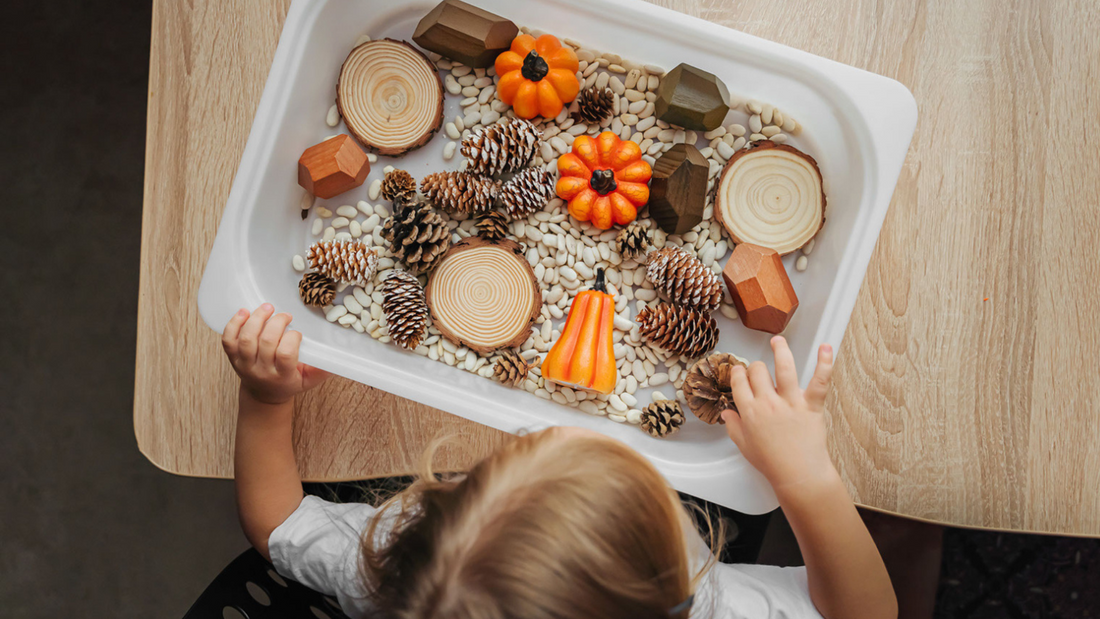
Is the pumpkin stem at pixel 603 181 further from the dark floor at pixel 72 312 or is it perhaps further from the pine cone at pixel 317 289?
the dark floor at pixel 72 312

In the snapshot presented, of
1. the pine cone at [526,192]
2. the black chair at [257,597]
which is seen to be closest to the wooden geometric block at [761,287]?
the pine cone at [526,192]

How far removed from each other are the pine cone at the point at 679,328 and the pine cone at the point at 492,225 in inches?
7.9

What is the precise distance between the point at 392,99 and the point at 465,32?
0.13 m

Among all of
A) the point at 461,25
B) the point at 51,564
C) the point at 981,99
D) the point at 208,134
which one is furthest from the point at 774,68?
the point at 51,564

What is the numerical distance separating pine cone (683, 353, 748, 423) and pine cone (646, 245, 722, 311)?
2.8 inches

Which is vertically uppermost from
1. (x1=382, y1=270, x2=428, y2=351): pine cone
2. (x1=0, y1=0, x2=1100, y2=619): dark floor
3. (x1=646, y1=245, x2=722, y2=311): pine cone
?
(x1=646, y1=245, x2=722, y2=311): pine cone

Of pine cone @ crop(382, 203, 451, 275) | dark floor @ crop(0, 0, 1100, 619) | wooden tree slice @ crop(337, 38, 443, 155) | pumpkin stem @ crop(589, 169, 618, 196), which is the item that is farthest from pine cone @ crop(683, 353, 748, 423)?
dark floor @ crop(0, 0, 1100, 619)

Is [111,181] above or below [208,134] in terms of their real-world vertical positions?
below

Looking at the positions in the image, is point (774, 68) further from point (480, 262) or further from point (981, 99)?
point (480, 262)

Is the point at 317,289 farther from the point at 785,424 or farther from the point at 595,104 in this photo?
the point at 785,424

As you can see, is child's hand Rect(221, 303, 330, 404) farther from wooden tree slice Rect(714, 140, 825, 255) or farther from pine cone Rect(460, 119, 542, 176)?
wooden tree slice Rect(714, 140, 825, 255)

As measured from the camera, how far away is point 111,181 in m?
1.31

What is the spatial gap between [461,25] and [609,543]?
1.94 ft

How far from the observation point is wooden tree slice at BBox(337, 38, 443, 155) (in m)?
0.77
